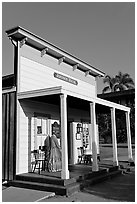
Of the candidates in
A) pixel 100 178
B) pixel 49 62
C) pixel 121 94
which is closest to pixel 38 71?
pixel 49 62

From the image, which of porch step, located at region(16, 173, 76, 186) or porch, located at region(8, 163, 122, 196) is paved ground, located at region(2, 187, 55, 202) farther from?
porch step, located at region(16, 173, 76, 186)

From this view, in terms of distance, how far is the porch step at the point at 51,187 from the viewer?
19.5 ft

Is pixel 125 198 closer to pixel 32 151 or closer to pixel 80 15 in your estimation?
pixel 32 151

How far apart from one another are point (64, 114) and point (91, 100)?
5.79 feet

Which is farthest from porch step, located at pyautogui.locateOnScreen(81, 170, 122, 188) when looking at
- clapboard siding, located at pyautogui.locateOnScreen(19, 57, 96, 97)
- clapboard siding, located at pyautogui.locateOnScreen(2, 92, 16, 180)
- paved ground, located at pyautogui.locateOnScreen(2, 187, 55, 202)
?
clapboard siding, located at pyautogui.locateOnScreen(19, 57, 96, 97)

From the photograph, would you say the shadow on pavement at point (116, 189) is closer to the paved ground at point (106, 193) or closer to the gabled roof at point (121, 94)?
the paved ground at point (106, 193)

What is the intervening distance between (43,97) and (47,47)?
243 cm

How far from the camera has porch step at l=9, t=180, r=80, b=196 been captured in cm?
595

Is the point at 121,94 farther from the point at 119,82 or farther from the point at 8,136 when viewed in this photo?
the point at 119,82

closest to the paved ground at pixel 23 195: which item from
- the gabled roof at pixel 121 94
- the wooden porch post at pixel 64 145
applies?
the wooden porch post at pixel 64 145

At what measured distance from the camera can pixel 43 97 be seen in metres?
7.46

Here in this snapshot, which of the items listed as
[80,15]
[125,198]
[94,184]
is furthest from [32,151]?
[80,15]

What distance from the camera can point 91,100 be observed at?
26.5 ft

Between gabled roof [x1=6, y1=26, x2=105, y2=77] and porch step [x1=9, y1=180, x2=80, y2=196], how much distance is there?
16.2ft
